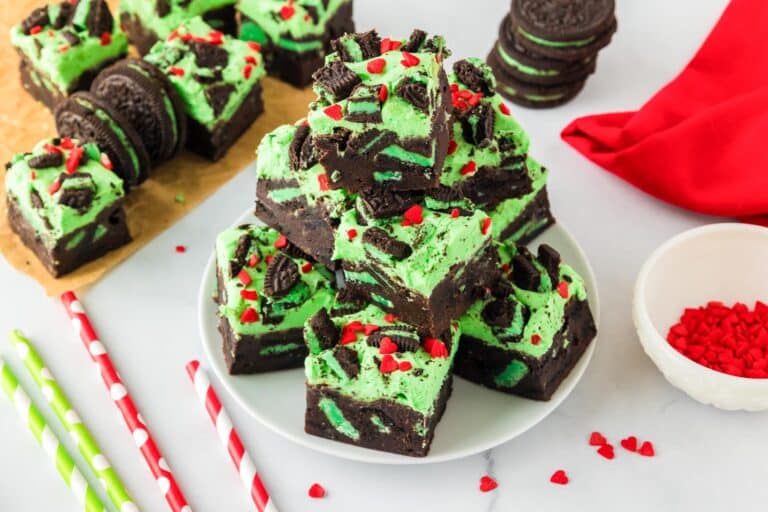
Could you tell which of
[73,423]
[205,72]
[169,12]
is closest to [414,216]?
[73,423]

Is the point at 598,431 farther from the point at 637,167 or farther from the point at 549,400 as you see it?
the point at 637,167

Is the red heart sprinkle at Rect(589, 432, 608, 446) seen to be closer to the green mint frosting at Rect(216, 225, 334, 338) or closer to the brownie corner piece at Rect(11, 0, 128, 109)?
the green mint frosting at Rect(216, 225, 334, 338)

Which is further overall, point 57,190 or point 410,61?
point 57,190

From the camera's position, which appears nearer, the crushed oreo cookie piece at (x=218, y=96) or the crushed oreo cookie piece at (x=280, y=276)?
the crushed oreo cookie piece at (x=280, y=276)

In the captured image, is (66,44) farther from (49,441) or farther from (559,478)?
(559,478)

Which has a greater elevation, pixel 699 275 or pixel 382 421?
pixel 382 421

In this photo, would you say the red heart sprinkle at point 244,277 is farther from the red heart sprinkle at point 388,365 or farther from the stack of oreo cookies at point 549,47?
the stack of oreo cookies at point 549,47

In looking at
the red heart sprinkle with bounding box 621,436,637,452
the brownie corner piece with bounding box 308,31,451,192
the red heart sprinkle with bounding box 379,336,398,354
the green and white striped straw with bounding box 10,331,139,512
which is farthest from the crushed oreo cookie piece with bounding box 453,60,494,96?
the green and white striped straw with bounding box 10,331,139,512

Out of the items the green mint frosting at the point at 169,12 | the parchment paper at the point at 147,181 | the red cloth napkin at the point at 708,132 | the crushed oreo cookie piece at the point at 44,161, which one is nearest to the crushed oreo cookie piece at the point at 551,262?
the red cloth napkin at the point at 708,132

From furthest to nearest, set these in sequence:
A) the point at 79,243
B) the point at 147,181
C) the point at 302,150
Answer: the point at 147,181
the point at 79,243
the point at 302,150
